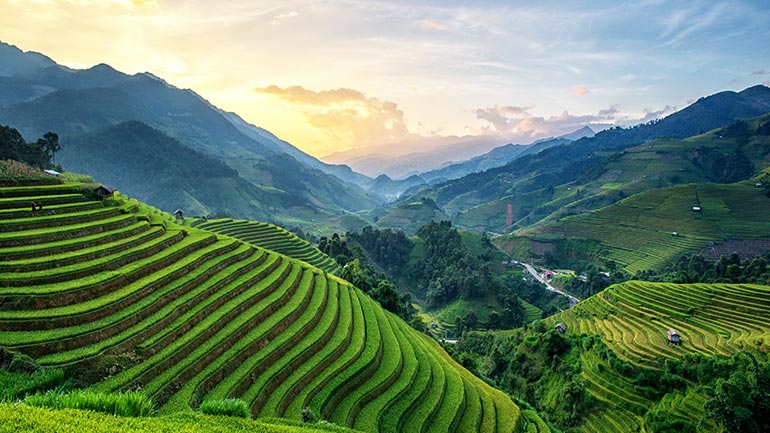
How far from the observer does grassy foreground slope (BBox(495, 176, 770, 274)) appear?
236ft

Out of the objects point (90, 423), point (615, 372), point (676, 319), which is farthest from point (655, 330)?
point (90, 423)

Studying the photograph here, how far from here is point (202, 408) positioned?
861 cm

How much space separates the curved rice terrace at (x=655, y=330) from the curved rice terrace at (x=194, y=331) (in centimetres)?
1122

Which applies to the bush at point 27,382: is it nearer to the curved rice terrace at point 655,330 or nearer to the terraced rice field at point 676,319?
the curved rice terrace at point 655,330

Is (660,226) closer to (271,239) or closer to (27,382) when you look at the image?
(271,239)

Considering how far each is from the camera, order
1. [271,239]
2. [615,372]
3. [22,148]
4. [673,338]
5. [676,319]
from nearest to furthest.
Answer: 1. [615,372]
2. [673,338]
3. [676,319]
4. [22,148]
5. [271,239]

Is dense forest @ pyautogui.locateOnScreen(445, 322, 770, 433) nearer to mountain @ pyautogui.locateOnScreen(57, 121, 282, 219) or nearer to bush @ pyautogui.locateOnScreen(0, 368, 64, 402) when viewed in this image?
bush @ pyautogui.locateOnScreen(0, 368, 64, 402)

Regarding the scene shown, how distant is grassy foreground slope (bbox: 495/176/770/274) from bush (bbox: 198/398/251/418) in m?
Answer: 79.1

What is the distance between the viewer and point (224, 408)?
860cm

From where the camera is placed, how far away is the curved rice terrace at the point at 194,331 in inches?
505

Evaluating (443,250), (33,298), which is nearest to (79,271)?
(33,298)

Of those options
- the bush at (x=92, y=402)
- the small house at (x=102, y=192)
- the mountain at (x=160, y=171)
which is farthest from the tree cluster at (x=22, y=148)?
the mountain at (x=160, y=171)

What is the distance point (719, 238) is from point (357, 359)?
80610mm

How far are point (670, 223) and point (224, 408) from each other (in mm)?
94520
